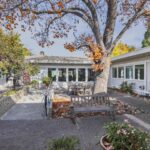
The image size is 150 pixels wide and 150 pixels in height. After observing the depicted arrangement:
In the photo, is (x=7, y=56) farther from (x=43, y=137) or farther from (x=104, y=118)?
(x=43, y=137)

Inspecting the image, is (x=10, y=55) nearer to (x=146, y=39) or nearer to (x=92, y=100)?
(x=92, y=100)

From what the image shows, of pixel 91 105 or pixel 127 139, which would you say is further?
pixel 91 105

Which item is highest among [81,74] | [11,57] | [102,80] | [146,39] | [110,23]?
[146,39]

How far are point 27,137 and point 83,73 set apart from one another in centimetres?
2283

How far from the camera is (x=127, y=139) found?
4.21 metres

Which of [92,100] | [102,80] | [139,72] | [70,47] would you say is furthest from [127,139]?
[139,72]

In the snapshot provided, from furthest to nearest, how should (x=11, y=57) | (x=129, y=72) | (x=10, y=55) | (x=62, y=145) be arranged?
(x=129, y=72) < (x=11, y=57) < (x=10, y=55) < (x=62, y=145)

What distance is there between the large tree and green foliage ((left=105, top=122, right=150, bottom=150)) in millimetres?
8576

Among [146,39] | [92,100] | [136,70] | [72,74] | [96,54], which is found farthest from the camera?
[146,39]

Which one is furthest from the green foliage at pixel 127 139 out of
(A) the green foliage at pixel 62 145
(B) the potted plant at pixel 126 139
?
(A) the green foliage at pixel 62 145

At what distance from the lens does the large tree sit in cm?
1230

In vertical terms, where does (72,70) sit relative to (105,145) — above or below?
above

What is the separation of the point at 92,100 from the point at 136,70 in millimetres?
11327

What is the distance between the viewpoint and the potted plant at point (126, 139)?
409 centimetres
